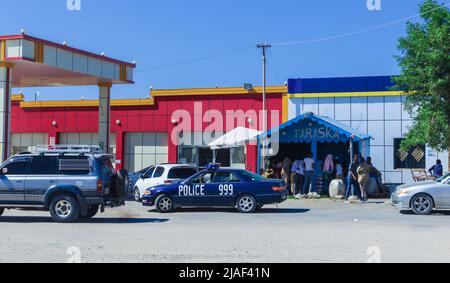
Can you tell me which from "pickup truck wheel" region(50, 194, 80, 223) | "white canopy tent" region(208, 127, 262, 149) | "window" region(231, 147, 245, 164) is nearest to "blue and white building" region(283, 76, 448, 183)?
"window" region(231, 147, 245, 164)

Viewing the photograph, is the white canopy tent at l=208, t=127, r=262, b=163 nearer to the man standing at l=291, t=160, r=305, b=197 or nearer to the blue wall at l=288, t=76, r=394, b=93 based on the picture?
the man standing at l=291, t=160, r=305, b=197

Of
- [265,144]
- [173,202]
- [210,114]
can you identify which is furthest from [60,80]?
[173,202]

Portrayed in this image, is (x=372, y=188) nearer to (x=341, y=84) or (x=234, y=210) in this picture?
(x=341, y=84)

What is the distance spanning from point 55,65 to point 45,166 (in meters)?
9.65

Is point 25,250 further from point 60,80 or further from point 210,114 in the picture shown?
point 210,114

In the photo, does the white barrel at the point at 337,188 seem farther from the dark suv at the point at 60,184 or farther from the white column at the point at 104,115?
the white column at the point at 104,115

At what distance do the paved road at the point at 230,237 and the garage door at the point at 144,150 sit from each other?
14.9 m

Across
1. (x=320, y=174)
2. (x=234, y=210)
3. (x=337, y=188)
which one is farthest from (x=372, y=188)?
(x=234, y=210)

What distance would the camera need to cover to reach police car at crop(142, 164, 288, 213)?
1848 centimetres

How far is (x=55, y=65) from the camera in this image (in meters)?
24.7

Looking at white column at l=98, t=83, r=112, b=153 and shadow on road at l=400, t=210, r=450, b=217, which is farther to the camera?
white column at l=98, t=83, r=112, b=153

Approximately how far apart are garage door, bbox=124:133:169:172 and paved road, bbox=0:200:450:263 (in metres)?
14.9

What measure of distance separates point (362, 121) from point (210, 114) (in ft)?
26.6

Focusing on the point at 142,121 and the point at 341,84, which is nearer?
the point at 341,84
